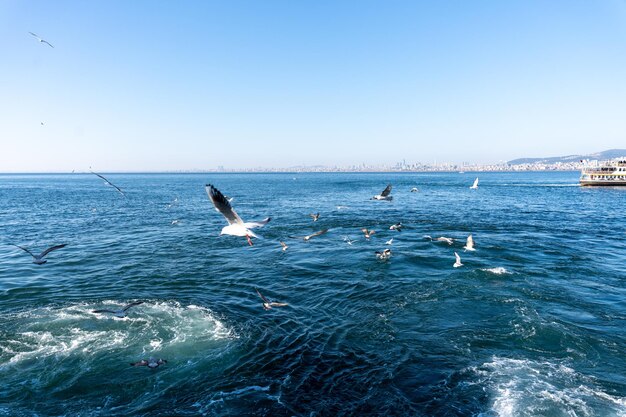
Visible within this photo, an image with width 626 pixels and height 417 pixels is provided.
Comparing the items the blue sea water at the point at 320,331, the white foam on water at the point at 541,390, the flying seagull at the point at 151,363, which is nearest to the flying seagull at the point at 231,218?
the blue sea water at the point at 320,331

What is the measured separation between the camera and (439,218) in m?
46.0

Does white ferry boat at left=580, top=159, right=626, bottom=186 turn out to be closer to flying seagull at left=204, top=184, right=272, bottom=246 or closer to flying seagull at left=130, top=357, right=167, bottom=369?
flying seagull at left=204, top=184, right=272, bottom=246

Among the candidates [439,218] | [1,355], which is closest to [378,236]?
[439,218]

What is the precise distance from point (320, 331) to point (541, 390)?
8.12m

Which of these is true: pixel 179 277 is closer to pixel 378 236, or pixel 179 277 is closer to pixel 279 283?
pixel 279 283

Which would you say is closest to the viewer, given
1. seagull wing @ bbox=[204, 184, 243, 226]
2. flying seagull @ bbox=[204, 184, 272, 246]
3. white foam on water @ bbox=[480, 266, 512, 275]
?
seagull wing @ bbox=[204, 184, 243, 226]

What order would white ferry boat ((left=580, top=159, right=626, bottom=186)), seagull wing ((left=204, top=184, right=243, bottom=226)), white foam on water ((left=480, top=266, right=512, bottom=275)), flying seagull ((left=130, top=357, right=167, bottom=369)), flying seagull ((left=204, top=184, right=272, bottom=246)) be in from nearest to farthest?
1. seagull wing ((left=204, top=184, right=243, bottom=226))
2. flying seagull ((left=204, top=184, right=272, bottom=246))
3. flying seagull ((left=130, top=357, right=167, bottom=369))
4. white foam on water ((left=480, top=266, right=512, bottom=275))
5. white ferry boat ((left=580, top=159, right=626, bottom=186))

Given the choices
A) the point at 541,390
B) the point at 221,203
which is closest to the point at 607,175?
the point at 541,390

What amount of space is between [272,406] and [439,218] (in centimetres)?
4021

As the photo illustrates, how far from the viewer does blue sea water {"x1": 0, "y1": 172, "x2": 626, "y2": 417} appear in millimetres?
10828

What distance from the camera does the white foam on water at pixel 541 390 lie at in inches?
404

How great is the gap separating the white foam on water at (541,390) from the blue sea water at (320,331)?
0.05 metres

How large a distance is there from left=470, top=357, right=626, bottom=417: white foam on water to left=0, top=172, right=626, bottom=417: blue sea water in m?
0.05

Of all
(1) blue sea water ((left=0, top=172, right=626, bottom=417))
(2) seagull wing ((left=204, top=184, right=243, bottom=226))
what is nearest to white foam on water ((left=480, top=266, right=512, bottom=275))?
(1) blue sea water ((left=0, top=172, right=626, bottom=417))
